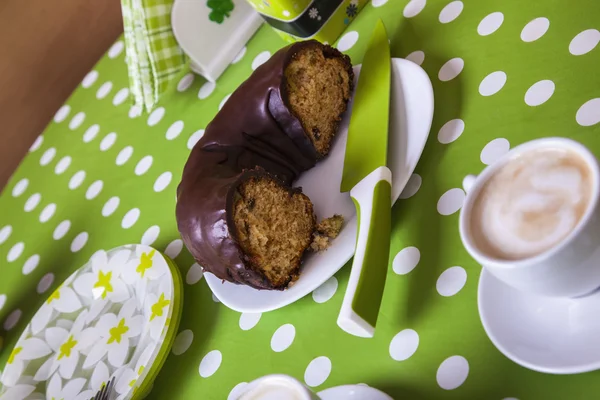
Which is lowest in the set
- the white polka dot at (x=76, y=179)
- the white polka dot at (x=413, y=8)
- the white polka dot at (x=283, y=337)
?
the white polka dot at (x=283, y=337)

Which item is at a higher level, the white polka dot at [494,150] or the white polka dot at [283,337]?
the white polka dot at [494,150]

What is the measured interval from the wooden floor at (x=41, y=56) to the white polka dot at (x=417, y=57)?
1058 mm

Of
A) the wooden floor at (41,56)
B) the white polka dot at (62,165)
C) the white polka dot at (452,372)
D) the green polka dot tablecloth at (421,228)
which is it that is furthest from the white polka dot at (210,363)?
the wooden floor at (41,56)

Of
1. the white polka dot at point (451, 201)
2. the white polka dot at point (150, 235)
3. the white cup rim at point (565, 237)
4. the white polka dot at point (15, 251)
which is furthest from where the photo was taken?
the white polka dot at point (15, 251)

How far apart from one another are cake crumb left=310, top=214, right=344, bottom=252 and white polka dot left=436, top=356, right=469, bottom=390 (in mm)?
240

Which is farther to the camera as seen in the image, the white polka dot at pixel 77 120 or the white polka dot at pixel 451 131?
the white polka dot at pixel 77 120

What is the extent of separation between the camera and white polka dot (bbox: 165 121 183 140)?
118 cm

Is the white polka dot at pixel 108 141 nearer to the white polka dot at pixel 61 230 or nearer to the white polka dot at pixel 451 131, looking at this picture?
the white polka dot at pixel 61 230

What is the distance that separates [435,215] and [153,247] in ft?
1.74

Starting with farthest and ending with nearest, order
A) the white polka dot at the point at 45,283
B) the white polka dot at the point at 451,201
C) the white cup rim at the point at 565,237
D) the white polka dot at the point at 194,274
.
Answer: the white polka dot at the point at 45,283, the white polka dot at the point at 194,274, the white polka dot at the point at 451,201, the white cup rim at the point at 565,237

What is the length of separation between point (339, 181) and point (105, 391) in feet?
1.55

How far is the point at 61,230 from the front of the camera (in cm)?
124

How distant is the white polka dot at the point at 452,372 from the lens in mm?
589

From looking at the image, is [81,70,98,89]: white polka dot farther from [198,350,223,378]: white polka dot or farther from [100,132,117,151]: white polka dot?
[198,350,223,378]: white polka dot
